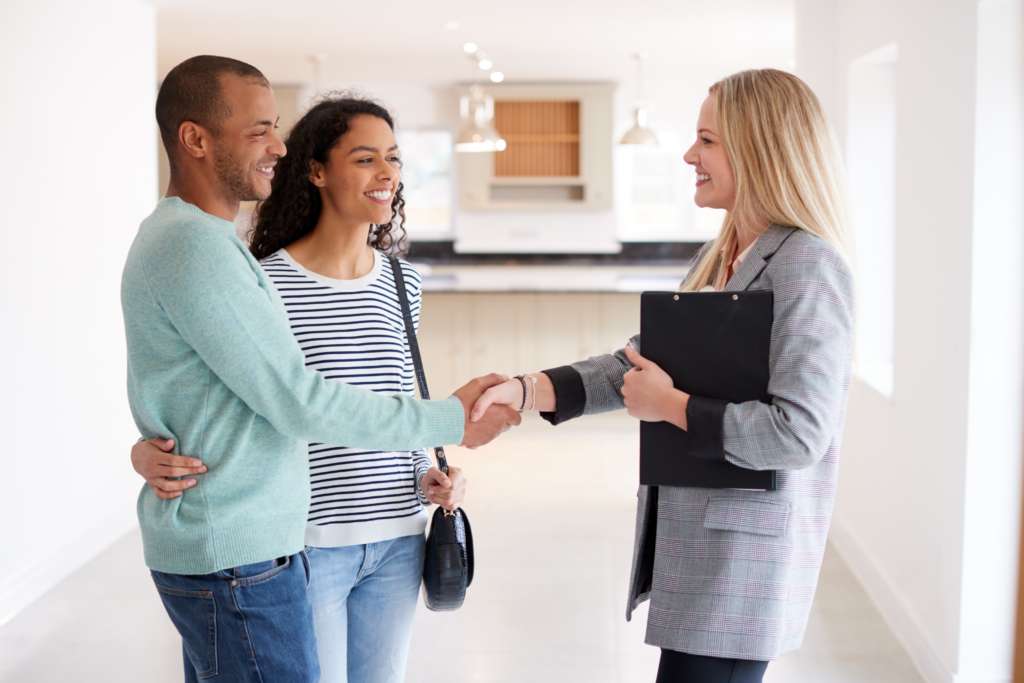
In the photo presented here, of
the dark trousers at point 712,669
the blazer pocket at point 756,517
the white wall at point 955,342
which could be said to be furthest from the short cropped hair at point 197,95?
the white wall at point 955,342

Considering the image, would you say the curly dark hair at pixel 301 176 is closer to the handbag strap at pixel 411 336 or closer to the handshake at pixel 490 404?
the handbag strap at pixel 411 336

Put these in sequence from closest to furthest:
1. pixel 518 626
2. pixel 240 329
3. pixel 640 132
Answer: pixel 240 329 → pixel 518 626 → pixel 640 132

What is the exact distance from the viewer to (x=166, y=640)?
3.14m

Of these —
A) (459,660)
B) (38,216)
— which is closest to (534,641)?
(459,660)

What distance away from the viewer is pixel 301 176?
1.66m

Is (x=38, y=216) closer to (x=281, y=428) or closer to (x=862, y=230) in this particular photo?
(x=281, y=428)

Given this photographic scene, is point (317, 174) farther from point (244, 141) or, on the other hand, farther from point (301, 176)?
point (244, 141)

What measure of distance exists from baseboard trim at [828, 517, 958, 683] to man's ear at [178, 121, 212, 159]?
8.30ft

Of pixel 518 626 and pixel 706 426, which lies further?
pixel 518 626

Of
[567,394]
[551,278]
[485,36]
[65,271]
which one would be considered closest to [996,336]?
[567,394]

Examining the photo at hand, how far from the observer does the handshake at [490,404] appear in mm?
1597

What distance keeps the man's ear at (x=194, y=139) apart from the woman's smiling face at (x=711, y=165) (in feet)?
2.44

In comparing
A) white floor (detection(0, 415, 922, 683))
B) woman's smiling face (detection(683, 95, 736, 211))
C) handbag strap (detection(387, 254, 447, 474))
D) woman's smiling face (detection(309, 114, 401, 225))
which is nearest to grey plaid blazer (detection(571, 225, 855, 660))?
woman's smiling face (detection(683, 95, 736, 211))

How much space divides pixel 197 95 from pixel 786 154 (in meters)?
0.88
